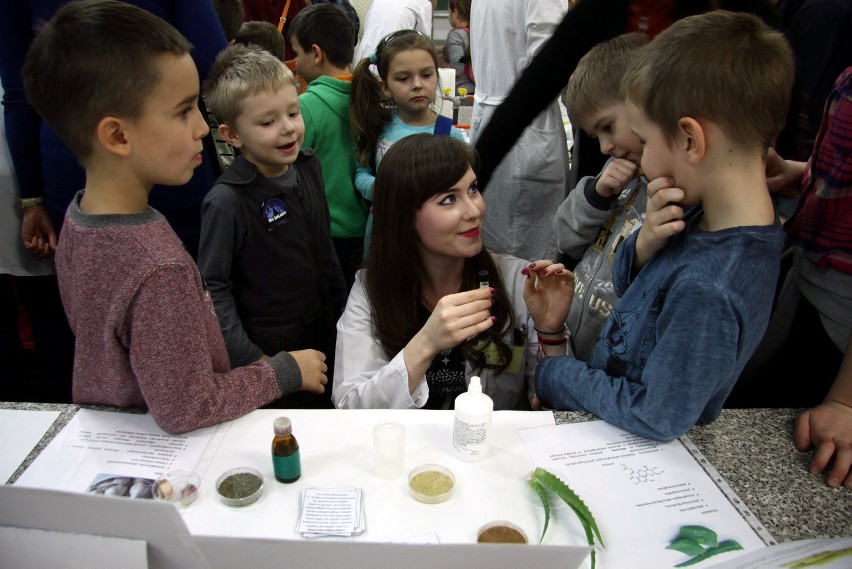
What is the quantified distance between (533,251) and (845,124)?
1763 millimetres

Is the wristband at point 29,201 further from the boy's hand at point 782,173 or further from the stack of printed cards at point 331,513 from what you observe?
the boy's hand at point 782,173

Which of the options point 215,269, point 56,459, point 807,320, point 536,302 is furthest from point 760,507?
point 215,269

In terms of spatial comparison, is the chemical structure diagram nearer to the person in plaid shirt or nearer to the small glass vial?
the person in plaid shirt

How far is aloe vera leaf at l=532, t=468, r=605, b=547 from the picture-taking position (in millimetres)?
914

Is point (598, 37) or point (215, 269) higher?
point (598, 37)

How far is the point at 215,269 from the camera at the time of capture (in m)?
1.70

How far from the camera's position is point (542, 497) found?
0.96 metres

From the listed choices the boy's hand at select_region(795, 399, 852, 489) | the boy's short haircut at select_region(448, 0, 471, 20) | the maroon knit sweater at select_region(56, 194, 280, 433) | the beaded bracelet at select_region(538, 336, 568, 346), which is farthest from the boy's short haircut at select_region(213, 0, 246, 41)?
the boy's short haircut at select_region(448, 0, 471, 20)

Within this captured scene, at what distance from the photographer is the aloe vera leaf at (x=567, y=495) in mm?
914

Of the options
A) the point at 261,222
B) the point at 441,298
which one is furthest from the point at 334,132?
the point at 441,298

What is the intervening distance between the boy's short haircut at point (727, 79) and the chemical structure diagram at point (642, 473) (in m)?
0.57

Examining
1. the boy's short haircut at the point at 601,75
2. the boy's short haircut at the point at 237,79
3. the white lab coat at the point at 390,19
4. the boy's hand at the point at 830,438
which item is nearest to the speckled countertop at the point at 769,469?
the boy's hand at the point at 830,438

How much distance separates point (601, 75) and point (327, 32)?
5.53ft

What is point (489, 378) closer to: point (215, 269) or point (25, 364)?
point (215, 269)
